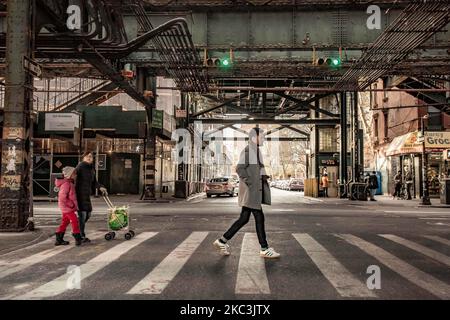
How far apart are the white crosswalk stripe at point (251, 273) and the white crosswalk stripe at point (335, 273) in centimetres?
86

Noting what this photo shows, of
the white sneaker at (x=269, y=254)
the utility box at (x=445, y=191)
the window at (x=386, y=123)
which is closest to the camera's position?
the white sneaker at (x=269, y=254)

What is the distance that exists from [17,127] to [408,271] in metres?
9.04

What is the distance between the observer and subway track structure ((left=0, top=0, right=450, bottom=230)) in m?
10.3

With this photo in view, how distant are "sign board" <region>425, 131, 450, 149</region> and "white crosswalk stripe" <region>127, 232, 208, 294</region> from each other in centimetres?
Answer: 2105

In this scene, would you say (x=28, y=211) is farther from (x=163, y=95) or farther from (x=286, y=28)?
(x=163, y=95)

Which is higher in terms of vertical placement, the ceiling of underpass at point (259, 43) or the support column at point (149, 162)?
the ceiling of underpass at point (259, 43)

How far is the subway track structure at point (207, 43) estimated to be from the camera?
10.3 metres

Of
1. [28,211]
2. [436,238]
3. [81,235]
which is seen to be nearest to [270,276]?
[81,235]

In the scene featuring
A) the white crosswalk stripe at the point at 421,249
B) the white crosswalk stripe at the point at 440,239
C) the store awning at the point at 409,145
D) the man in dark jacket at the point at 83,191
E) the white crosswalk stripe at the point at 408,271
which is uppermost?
the store awning at the point at 409,145

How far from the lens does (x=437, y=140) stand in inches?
997

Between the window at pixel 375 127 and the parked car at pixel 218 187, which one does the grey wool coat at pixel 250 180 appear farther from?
the window at pixel 375 127

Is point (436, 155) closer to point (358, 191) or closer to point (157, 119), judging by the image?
point (358, 191)

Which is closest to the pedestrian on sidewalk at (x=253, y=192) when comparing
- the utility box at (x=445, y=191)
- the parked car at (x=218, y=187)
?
the utility box at (x=445, y=191)
